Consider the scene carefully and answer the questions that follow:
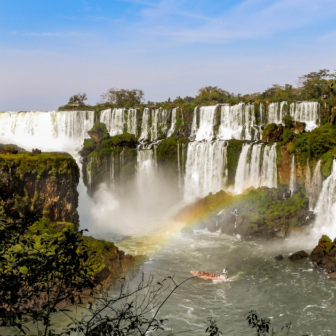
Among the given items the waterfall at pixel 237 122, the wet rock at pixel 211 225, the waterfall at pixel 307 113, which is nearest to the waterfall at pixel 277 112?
the waterfall at pixel 307 113

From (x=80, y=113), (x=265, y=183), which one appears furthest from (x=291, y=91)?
(x=80, y=113)

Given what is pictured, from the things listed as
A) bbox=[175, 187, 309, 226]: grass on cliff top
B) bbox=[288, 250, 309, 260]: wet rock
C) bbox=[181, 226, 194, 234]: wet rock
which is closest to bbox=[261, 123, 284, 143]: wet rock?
bbox=[175, 187, 309, 226]: grass on cliff top

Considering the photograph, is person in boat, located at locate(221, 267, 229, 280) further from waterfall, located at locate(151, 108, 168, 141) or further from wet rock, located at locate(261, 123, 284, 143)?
waterfall, located at locate(151, 108, 168, 141)

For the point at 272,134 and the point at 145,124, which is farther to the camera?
the point at 145,124

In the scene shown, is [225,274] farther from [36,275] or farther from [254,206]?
[36,275]

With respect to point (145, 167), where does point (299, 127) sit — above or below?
above

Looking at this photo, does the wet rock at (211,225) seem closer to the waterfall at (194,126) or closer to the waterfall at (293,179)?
the waterfall at (293,179)

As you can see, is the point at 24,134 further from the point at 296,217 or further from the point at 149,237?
the point at 296,217

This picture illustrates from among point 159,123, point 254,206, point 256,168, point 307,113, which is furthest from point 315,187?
point 159,123
